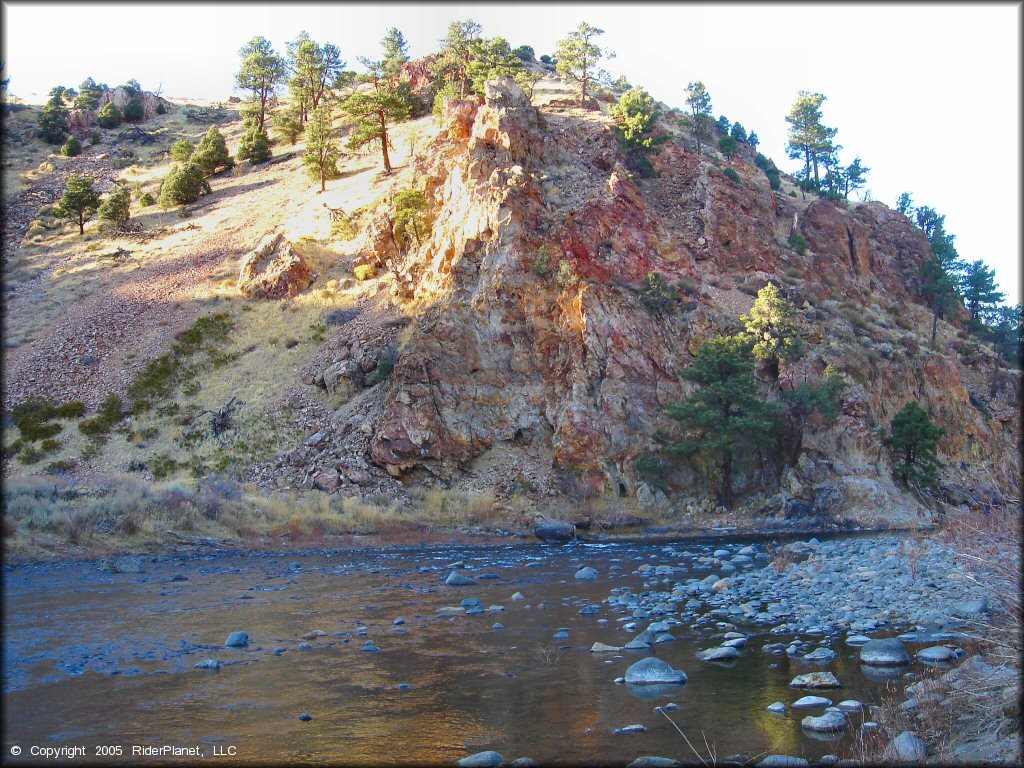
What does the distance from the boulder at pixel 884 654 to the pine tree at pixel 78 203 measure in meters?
64.9

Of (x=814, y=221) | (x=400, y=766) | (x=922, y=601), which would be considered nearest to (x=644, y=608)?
(x=922, y=601)

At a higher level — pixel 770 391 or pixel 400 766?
pixel 770 391

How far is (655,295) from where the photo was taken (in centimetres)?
3994

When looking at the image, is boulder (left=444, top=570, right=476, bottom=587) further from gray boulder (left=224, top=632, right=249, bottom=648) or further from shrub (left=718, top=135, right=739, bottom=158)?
shrub (left=718, top=135, right=739, bottom=158)

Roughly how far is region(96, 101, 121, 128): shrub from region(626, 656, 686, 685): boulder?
8855 cm

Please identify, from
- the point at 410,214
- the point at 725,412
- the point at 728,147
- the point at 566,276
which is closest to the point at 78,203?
the point at 410,214

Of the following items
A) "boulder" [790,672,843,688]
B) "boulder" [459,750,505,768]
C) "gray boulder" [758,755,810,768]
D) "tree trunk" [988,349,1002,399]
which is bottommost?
"boulder" [459,750,505,768]

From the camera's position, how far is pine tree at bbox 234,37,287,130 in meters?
77.7

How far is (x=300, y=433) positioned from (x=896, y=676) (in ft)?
104

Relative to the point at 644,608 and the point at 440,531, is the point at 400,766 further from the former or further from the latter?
the point at 440,531

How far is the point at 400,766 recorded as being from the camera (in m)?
7.64

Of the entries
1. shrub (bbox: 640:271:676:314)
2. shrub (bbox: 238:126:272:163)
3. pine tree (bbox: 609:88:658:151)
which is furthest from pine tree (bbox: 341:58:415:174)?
shrub (bbox: 640:271:676:314)

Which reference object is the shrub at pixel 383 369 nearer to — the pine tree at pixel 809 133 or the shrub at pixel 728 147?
the shrub at pixel 728 147

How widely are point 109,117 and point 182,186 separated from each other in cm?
2629
